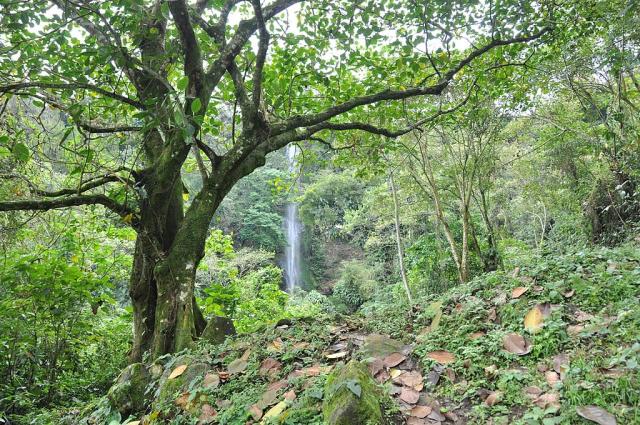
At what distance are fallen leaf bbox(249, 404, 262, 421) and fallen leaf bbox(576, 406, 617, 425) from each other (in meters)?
1.71

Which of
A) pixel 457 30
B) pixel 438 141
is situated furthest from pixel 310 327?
pixel 438 141

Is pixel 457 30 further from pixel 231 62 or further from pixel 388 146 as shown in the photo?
pixel 231 62

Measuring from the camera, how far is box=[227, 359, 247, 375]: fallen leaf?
3258 millimetres

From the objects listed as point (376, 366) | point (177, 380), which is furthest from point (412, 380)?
point (177, 380)

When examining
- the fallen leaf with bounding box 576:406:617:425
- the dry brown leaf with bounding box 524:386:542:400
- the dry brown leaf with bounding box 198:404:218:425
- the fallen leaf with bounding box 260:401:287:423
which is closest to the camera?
the fallen leaf with bounding box 576:406:617:425

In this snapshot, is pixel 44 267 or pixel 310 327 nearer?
pixel 310 327

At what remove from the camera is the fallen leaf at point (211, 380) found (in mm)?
3035

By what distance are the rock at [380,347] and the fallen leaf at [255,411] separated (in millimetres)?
922

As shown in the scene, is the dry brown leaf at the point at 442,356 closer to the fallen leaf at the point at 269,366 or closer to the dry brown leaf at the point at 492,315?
the dry brown leaf at the point at 492,315

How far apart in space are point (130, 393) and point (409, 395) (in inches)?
84.6

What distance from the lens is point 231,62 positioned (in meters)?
4.34

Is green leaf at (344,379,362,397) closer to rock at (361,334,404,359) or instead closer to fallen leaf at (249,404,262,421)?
fallen leaf at (249,404,262,421)

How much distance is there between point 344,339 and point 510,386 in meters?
1.59

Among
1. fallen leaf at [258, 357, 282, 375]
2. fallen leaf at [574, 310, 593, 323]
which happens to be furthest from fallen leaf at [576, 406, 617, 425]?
fallen leaf at [258, 357, 282, 375]
